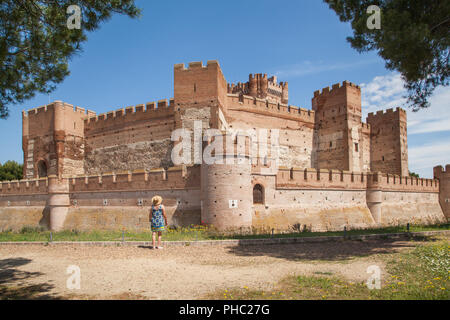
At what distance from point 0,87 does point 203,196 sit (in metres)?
9.69

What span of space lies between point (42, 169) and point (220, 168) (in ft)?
71.5

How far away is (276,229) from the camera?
15.6 m

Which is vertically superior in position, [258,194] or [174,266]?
[258,194]

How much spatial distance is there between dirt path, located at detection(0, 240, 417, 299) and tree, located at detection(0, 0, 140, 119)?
4.09 meters

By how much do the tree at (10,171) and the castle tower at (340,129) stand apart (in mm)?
37101

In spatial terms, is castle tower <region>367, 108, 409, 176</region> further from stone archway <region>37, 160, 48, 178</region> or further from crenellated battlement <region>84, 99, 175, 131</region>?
stone archway <region>37, 160, 48, 178</region>

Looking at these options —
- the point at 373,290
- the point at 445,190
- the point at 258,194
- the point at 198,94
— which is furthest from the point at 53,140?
the point at 445,190

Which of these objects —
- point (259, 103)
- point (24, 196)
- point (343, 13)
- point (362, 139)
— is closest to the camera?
point (343, 13)

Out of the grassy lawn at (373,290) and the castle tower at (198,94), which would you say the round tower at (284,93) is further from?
the grassy lawn at (373,290)

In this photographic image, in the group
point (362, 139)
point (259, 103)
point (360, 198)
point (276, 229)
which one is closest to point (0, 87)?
point (276, 229)

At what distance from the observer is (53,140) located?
87.5ft

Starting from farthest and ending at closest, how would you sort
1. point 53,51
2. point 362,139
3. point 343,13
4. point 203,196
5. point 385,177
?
point 362,139
point 385,177
point 203,196
point 343,13
point 53,51

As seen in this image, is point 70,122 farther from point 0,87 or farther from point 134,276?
point 134,276

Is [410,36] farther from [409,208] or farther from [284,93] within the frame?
[284,93]
